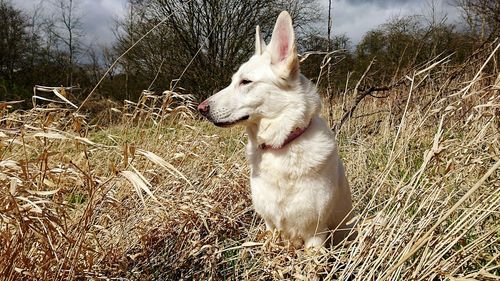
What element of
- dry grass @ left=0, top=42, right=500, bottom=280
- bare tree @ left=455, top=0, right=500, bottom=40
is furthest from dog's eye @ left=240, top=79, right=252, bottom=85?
bare tree @ left=455, top=0, right=500, bottom=40

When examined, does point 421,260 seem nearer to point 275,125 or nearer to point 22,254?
point 275,125

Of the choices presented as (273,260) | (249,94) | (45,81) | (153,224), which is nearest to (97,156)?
(153,224)

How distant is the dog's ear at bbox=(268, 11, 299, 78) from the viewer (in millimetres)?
2092

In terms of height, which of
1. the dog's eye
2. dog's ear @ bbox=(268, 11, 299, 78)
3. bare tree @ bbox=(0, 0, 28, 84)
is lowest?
the dog's eye

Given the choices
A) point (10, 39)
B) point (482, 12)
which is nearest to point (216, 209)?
point (482, 12)

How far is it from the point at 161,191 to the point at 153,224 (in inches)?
9.6

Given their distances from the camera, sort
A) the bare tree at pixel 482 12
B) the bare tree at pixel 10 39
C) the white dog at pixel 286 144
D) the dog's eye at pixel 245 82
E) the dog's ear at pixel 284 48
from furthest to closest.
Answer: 1. the bare tree at pixel 10 39
2. the bare tree at pixel 482 12
3. the dog's eye at pixel 245 82
4. the dog's ear at pixel 284 48
5. the white dog at pixel 286 144

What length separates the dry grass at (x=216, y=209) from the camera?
1.24 m

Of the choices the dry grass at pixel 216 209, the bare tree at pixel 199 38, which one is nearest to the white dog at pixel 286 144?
the dry grass at pixel 216 209

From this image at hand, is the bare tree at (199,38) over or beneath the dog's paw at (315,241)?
over

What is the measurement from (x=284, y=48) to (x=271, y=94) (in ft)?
0.94

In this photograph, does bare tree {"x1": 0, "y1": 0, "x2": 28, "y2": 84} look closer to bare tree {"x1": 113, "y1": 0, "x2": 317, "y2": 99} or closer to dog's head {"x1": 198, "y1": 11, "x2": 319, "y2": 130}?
bare tree {"x1": 113, "y1": 0, "x2": 317, "y2": 99}

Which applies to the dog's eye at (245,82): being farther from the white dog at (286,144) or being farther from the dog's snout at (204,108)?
the dog's snout at (204,108)

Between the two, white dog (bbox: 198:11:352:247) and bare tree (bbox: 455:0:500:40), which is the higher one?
bare tree (bbox: 455:0:500:40)
